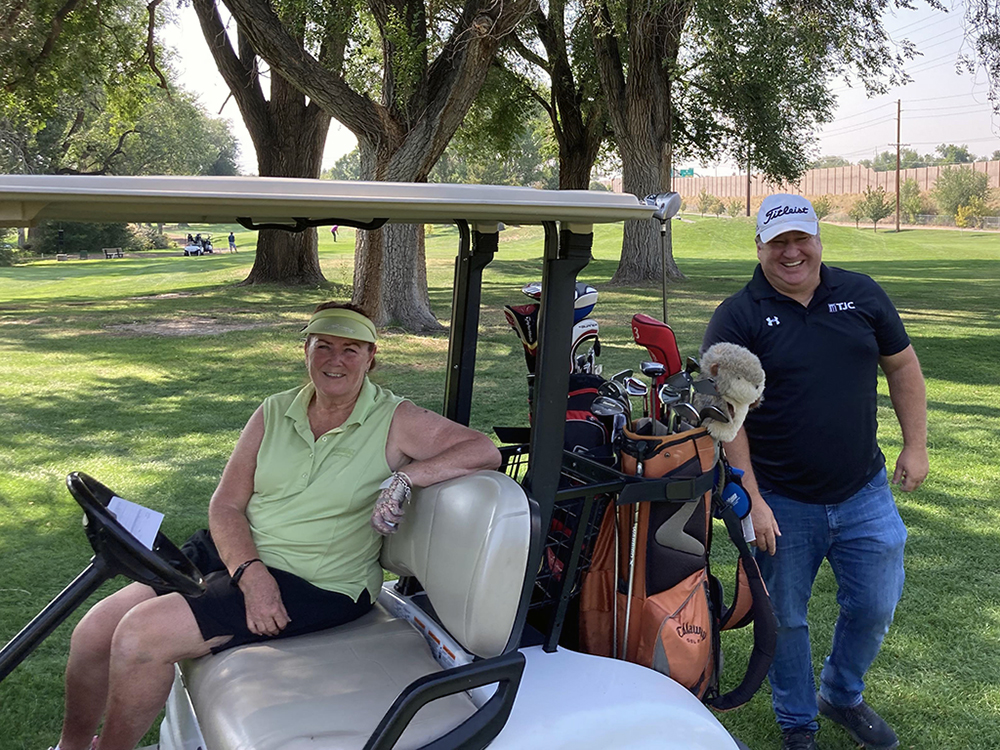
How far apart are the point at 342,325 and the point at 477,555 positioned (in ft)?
2.58

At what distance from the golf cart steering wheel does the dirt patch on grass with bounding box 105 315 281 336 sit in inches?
401

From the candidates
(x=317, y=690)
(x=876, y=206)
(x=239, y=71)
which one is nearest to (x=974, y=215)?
(x=876, y=206)

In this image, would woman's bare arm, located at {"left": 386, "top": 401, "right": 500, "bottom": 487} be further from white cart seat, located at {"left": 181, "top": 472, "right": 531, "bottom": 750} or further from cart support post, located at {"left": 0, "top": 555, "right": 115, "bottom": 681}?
cart support post, located at {"left": 0, "top": 555, "right": 115, "bottom": 681}

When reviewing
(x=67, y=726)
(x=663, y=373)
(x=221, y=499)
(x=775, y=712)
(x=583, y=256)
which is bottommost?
(x=775, y=712)

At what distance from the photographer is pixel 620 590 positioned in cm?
221

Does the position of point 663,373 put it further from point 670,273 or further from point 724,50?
point 670,273

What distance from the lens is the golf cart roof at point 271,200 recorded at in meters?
1.46

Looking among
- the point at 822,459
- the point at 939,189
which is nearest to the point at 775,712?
the point at 822,459

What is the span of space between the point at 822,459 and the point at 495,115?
1967cm

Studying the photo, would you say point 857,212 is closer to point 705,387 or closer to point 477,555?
point 705,387

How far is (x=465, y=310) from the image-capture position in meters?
2.53

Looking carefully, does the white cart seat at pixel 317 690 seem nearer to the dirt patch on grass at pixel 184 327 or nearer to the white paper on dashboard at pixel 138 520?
the white paper on dashboard at pixel 138 520

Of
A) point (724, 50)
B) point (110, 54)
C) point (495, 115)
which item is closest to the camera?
point (724, 50)

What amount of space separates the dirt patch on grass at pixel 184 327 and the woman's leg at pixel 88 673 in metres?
9.95
